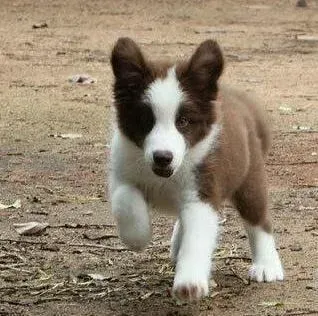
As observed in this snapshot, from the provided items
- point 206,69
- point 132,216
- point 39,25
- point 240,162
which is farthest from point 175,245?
point 39,25

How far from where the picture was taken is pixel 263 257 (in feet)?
21.7

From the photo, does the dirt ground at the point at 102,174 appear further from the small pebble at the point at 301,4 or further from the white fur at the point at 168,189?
the small pebble at the point at 301,4

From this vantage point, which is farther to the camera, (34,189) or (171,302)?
(34,189)

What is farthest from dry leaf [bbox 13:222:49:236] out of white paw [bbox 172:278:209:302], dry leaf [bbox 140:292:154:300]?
white paw [bbox 172:278:209:302]

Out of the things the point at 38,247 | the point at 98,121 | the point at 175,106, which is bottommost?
the point at 98,121

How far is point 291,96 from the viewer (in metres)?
14.1

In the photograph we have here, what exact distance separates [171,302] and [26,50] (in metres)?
12.4

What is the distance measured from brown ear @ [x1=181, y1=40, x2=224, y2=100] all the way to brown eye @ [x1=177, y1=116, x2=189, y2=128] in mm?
178

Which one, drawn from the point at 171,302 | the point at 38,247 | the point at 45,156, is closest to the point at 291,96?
the point at 45,156

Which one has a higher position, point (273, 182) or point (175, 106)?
point (175, 106)

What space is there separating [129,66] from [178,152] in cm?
57

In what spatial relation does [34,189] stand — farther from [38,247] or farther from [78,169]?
[38,247]

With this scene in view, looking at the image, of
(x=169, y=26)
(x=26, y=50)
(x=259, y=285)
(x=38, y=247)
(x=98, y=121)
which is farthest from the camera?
(x=169, y=26)

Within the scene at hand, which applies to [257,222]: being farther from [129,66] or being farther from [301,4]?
[301,4]
